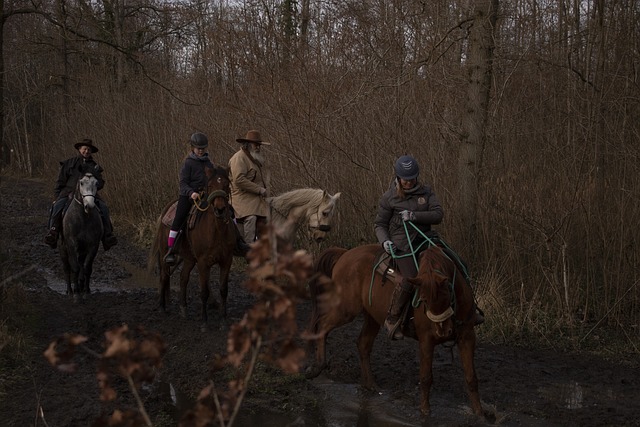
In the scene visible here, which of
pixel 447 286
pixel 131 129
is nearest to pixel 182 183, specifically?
pixel 447 286

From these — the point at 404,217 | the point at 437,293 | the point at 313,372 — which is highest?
the point at 404,217

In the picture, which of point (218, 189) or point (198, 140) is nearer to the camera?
point (218, 189)

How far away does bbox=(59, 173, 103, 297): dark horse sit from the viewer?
1145 centimetres

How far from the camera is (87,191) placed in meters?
11.4

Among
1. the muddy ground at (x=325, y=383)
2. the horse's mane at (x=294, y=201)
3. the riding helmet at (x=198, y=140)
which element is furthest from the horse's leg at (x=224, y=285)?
the riding helmet at (x=198, y=140)

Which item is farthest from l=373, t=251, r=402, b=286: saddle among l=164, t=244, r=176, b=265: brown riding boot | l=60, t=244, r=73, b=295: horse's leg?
l=60, t=244, r=73, b=295: horse's leg

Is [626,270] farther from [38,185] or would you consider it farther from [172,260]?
[38,185]

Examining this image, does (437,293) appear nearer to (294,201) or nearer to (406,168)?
(406,168)

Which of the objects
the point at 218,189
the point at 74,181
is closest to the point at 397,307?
the point at 218,189

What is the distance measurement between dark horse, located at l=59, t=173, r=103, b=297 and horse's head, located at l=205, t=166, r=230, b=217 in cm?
278

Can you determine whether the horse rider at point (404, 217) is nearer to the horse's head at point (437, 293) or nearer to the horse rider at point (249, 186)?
the horse's head at point (437, 293)

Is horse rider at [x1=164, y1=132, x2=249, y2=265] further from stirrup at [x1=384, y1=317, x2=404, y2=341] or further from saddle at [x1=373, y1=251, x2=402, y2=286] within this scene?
stirrup at [x1=384, y1=317, x2=404, y2=341]

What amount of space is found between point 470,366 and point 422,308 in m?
0.62

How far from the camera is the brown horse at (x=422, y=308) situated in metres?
5.93
